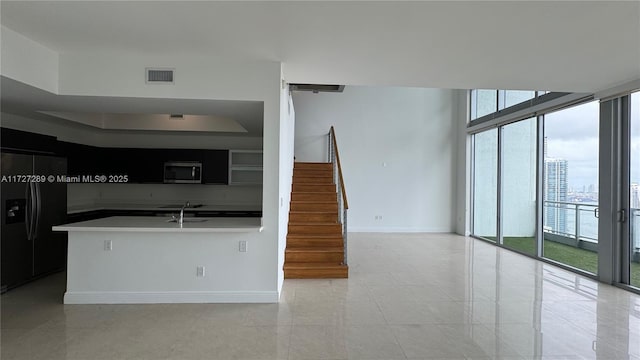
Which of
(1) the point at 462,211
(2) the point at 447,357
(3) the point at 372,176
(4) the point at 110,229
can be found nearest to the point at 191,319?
(4) the point at 110,229

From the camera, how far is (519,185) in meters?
7.05

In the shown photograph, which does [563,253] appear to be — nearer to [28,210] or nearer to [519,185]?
[519,185]

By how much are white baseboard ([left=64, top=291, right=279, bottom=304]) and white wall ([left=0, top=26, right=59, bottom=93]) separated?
89.3 inches

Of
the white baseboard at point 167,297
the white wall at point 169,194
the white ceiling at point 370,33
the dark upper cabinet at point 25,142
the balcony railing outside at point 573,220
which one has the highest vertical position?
the white ceiling at point 370,33

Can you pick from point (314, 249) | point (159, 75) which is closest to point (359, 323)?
point (314, 249)

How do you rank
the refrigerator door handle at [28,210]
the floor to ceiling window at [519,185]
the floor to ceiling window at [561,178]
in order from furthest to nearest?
the floor to ceiling window at [519,185] < the floor to ceiling window at [561,178] < the refrigerator door handle at [28,210]

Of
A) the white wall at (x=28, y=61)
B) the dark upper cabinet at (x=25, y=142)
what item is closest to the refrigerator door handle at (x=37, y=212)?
the dark upper cabinet at (x=25, y=142)

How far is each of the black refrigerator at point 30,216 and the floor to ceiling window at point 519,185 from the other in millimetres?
8010

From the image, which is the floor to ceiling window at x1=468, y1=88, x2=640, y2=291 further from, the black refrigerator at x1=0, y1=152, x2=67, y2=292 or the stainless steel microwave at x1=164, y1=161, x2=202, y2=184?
the black refrigerator at x1=0, y1=152, x2=67, y2=292

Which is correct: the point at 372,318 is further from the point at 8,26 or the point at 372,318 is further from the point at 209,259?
the point at 8,26

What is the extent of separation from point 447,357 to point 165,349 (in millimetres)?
2285

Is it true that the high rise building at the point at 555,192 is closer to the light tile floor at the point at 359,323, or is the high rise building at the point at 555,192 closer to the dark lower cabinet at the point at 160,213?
the light tile floor at the point at 359,323

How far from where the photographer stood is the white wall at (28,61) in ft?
9.82

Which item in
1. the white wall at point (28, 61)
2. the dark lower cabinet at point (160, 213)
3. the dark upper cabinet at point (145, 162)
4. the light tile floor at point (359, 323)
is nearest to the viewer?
→ the light tile floor at point (359, 323)
